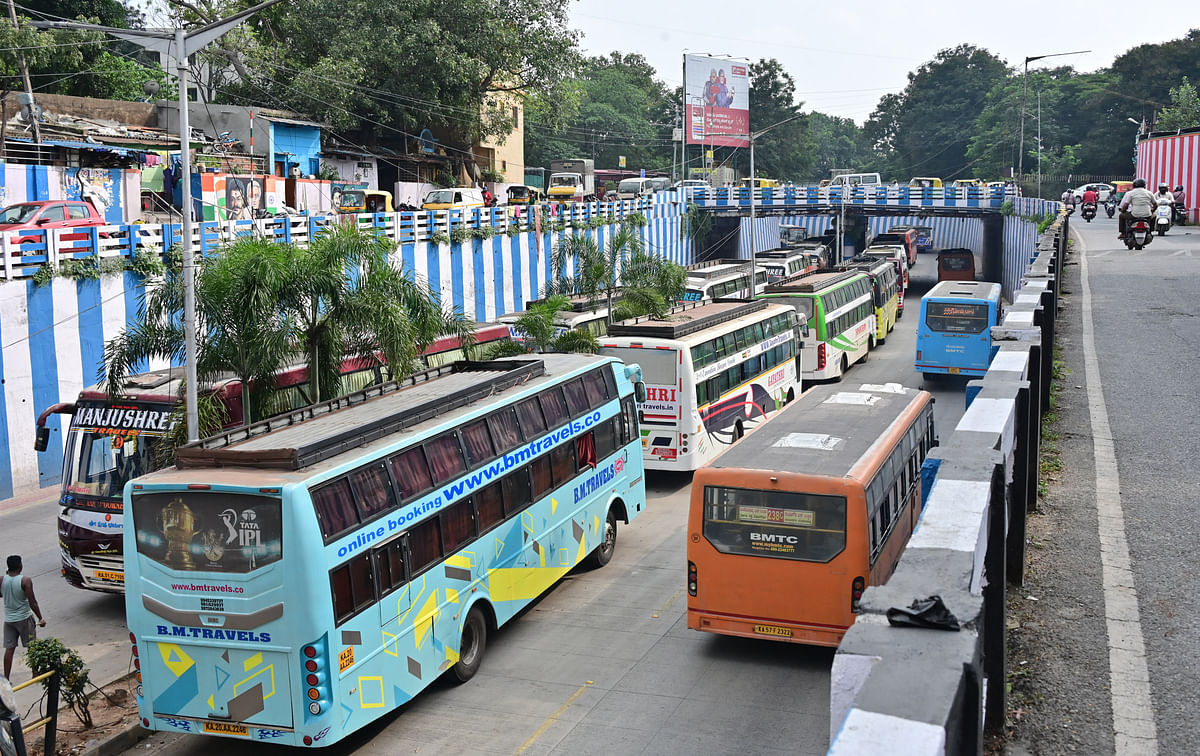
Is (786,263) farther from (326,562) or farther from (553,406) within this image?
(326,562)

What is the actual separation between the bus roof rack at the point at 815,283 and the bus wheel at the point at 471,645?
19583 millimetres

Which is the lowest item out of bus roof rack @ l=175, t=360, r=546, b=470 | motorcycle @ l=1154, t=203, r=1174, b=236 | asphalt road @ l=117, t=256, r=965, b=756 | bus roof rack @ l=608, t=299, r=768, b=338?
asphalt road @ l=117, t=256, r=965, b=756

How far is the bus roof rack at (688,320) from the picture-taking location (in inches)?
757

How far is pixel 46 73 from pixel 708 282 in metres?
23.0

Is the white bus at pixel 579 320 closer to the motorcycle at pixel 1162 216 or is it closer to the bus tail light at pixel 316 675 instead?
the bus tail light at pixel 316 675

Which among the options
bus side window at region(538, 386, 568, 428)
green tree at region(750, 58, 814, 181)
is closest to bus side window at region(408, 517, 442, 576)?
bus side window at region(538, 386, 568, 428)

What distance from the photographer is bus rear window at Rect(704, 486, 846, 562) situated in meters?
10.7

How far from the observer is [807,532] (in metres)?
10.8

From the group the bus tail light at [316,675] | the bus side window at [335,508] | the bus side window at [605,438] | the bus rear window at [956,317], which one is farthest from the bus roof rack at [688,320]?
the bus tail light at [316,675]

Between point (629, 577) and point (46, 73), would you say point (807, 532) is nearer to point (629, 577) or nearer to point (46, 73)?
point (629, 577)

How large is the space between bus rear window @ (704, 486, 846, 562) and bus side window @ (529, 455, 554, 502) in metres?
2.47

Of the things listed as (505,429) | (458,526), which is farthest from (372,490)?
(505,429)

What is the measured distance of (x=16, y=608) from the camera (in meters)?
10.9

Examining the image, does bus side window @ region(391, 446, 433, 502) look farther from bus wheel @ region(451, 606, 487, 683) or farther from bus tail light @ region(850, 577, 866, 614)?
bus tail light @ region(850, 577, 866, 614)
